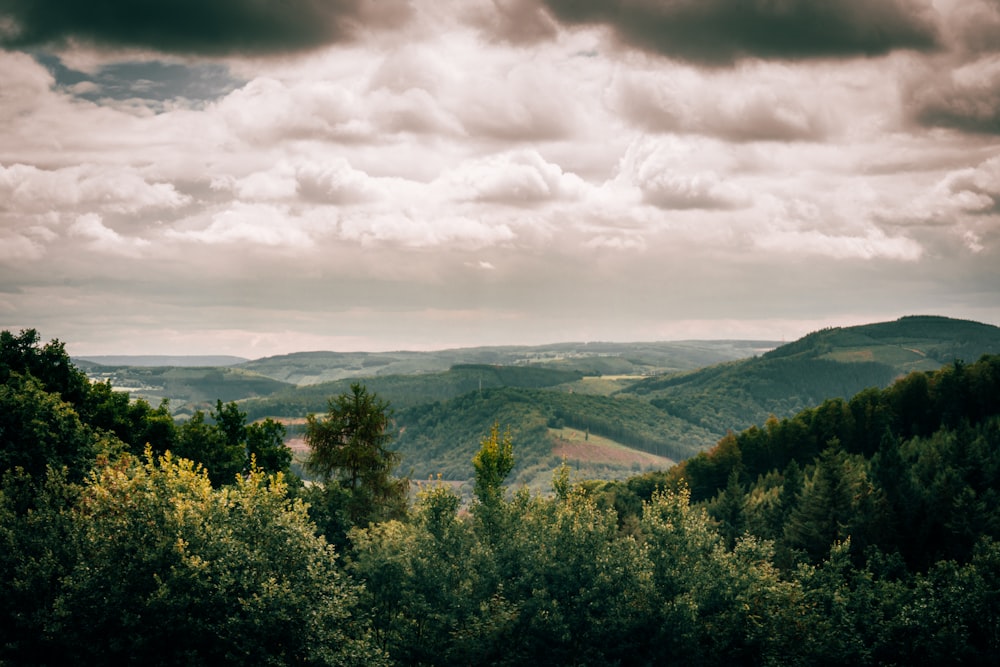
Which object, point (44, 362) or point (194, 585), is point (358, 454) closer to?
point (194, 585)

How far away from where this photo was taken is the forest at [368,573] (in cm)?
3903

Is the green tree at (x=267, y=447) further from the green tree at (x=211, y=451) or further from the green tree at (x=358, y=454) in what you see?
the green tree at (x=358, y=454)

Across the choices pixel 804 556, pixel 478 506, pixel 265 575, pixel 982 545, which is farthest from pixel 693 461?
pixel 265 575

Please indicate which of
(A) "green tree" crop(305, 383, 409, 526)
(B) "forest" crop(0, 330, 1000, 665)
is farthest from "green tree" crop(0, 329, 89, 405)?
(A) "green tree" crop(305, 383, 409, 526)

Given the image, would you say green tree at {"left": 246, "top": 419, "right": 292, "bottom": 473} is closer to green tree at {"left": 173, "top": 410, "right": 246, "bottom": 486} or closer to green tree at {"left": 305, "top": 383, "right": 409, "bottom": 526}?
green tree at {"left": 173, "top": 410, "right": 246, "bottom": 486}

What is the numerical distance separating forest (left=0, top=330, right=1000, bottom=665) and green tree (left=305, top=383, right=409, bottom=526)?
0.58 feet

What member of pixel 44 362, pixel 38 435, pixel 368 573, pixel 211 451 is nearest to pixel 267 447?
pixel 211 451

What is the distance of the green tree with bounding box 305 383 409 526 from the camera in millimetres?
58938

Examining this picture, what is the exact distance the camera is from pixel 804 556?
246 feet

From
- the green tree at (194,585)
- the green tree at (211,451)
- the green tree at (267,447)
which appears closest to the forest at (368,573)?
the green tree at (194,585)

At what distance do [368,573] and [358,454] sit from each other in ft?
33.9

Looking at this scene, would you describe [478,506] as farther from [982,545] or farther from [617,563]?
[982,545]

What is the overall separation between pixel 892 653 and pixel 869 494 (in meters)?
41.4

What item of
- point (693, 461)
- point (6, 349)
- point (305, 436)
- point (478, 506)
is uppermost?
point (6, 349)
